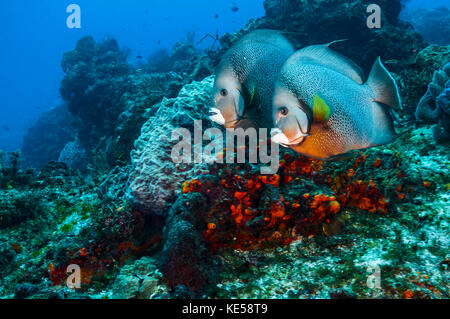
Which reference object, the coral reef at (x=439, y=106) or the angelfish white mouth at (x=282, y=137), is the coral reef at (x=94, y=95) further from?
the coral reef at (x=439, y=106)

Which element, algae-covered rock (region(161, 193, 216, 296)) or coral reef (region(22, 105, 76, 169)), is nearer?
algae-covered rock (region(161, 193, 216, 296))

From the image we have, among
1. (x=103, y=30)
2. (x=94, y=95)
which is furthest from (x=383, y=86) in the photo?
(x=103, y=30)

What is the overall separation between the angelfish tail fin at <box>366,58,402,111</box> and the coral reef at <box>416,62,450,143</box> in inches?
73.0

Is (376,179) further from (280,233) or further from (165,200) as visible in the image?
(165,200)

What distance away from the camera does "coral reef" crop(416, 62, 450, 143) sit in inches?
113

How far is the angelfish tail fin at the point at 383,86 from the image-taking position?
1650 millimetres

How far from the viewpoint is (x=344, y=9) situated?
20.4 feet

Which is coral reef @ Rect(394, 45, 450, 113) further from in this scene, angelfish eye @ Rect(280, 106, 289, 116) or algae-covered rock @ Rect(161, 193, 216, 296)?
algae-covered rock @ Rect(161, 193, 216, 296)

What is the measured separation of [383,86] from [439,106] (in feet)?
6.61

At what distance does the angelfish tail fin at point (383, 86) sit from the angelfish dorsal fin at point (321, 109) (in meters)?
0.41

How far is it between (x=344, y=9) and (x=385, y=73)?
233 inches

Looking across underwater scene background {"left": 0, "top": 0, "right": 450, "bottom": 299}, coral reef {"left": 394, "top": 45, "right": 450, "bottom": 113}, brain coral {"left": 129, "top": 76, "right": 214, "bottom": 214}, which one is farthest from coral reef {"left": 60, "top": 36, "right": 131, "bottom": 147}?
coral reef {"left": 394, "top": 45, "right": 450, "bottom": 113}

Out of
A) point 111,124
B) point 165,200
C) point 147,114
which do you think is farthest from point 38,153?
point 165,200

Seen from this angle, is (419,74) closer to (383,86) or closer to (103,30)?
(383,86)
